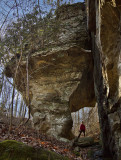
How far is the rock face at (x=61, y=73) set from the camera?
388 inches

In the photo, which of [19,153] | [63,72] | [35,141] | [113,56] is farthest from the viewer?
[63,72]

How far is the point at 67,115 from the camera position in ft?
33.0

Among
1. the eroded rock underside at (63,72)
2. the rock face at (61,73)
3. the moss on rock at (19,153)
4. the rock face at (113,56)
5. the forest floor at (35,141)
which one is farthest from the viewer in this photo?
the rock face at (61,73)

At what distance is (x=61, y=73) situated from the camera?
10.7m

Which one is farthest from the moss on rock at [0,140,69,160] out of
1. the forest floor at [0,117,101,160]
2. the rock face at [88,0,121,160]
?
the rock face at [88,0,121,160]

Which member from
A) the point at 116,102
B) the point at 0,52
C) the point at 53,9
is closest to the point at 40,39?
the point at 53,9

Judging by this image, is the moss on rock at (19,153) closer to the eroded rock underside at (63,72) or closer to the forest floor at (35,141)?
the forest floor at (35,141)

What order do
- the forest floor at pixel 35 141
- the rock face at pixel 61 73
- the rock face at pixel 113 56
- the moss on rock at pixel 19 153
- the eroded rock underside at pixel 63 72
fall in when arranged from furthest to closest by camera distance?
1. the rock face at pixel 61 73
2. the eroded rock underside at pixel 63 72
3. the rock face at pixel 113 56
4. the forest floor at pixel 35 141
5. the moss on rock at pixel 19 153

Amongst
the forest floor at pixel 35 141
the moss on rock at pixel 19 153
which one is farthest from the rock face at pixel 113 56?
the moss on rock at pixel 19 153

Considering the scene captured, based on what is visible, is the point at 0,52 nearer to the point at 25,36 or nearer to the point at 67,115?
the point at 25,36

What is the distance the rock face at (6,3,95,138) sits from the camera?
9.84m

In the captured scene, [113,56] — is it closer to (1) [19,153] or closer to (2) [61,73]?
(1) [19,153]

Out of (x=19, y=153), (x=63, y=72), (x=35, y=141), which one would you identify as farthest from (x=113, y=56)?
(x=63, y=72)

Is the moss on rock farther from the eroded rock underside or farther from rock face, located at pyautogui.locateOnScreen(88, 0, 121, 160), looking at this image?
the eroded rock underside
